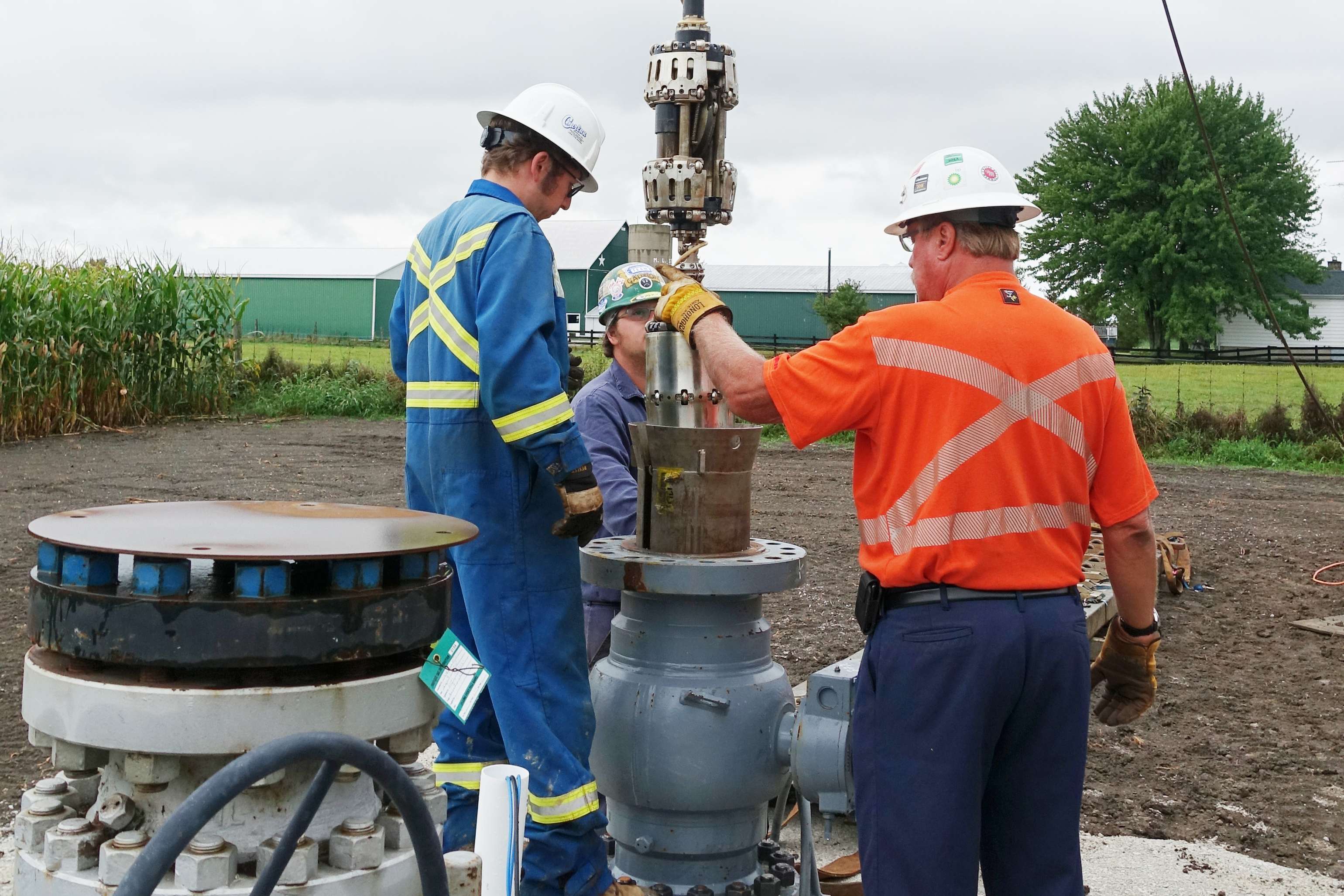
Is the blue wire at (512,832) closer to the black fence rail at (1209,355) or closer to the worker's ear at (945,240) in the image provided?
the worker's ear at (945,240)

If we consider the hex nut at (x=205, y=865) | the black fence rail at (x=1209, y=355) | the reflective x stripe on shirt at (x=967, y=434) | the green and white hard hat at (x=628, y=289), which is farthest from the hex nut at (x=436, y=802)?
the black fence rail at (x=1209, y=355)

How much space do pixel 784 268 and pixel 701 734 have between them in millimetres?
50541

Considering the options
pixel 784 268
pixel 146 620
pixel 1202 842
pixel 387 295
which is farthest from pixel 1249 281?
pixel 146 620

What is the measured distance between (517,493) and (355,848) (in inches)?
48.6

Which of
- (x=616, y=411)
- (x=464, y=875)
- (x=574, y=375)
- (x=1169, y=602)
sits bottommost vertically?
(x=1169, y=602)

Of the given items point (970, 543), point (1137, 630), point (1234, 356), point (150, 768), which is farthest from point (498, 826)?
point (1234, 356)

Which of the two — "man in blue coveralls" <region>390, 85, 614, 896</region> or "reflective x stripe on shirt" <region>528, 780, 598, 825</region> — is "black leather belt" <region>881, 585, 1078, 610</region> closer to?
"man in blue coveralls" <region>390, 85, 614, 896</region>

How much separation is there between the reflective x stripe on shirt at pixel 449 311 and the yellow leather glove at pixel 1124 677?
1.62 m

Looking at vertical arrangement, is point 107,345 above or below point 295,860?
above

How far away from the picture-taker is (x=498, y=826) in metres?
1.95

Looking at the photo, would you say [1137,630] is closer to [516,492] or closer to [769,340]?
[516,492]

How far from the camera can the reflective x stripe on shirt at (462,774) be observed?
10.6ft

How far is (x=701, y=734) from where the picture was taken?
299 centimetres

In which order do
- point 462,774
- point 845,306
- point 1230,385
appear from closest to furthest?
point 462,774
point 1230,385
point 845,306
